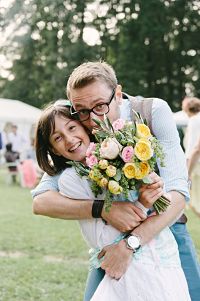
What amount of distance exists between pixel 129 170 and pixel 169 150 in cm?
38

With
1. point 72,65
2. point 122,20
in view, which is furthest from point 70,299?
point 122,20

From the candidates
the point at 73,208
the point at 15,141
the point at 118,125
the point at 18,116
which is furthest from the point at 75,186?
the point at 18,116

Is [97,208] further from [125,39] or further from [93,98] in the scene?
[125,39]

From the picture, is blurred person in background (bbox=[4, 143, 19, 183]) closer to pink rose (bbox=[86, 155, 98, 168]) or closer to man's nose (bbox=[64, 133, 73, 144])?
man's nose (bbox=[64, 133, 73, 144])

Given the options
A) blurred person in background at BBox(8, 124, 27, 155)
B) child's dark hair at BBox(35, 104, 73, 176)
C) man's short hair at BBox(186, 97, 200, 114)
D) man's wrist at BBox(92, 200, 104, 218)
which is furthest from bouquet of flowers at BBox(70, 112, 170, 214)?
blurred person in background at BBox(8, 124, 27, 155)

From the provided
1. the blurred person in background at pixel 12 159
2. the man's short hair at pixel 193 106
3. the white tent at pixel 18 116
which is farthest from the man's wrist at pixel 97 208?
the white tent at pixel 18 116

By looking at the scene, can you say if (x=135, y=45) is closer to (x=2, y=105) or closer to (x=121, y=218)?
(x=2, y=105)

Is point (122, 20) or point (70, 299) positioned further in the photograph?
point (122, 20)

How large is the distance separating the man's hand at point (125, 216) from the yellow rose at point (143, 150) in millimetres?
297

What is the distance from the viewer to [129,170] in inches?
85.0

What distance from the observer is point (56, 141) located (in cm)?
257

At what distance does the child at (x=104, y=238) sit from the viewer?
7.64ft

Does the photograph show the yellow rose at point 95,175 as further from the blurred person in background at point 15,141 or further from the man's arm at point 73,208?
the blurred person in background at point 15,141

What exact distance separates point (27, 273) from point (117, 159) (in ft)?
12.4
